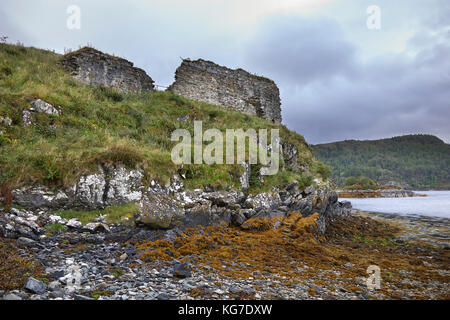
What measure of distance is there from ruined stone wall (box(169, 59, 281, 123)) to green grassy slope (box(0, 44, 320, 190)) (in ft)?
9.72

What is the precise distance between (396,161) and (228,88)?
568ft

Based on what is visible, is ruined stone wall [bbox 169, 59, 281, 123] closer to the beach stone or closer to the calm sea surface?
the calm sea surface

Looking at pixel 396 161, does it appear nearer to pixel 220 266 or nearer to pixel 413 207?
pixel 413 207

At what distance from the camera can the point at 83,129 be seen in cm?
1083

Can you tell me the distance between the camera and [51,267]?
4.57 m

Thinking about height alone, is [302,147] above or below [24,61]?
below

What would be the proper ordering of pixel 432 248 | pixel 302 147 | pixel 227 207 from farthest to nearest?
1. pixel 302 147
2. pixel 432 248
3. pixel 227 207

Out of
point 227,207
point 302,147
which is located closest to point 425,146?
point 302,147

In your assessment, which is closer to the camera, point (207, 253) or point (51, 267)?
point (51, 267)

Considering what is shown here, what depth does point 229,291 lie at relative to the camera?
4.73m

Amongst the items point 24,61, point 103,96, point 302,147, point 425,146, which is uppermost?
point 425,146
